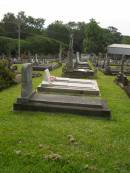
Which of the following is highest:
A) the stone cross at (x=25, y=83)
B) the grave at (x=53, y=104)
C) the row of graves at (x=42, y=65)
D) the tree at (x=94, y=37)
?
the tree at (x=94, y=37)

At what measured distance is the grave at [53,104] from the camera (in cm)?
914

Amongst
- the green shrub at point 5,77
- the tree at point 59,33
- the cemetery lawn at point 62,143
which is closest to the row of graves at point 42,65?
the green shrub at point 5,77

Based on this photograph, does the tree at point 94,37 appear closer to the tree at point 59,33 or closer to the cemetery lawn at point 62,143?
the tree at point 59,33

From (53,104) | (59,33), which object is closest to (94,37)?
(59,33)

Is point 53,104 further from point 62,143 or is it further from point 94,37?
point 94,37

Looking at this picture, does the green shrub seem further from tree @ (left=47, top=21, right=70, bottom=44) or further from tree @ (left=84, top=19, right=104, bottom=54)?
tree @ (left=47, top=21, right=70, bottom=44)

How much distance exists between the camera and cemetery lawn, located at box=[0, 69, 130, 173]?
5254mm

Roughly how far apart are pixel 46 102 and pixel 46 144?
10.7ft

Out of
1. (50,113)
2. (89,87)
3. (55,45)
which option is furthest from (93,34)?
(50,113)

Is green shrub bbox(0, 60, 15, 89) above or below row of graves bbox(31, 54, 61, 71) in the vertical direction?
above

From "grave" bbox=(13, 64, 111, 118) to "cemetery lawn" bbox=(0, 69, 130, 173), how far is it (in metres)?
0.26

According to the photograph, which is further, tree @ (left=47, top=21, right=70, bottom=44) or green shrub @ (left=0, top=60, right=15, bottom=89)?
tree @ (left=47, top=21, right=70, bottom=44)

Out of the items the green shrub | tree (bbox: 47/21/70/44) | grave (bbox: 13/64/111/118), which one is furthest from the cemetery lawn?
tree (bbox: 47/21/70/44)

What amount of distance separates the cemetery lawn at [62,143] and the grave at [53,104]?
26 centimetres
